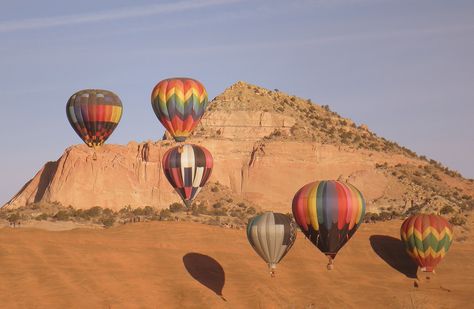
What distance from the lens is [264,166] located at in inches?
4099

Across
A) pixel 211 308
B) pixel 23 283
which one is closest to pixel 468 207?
pixel 211 308

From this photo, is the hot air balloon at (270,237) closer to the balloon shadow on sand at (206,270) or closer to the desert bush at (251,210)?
the balloon shadow on sand at (206,270)

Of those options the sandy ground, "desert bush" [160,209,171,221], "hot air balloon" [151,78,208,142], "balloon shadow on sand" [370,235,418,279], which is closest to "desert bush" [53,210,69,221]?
"desert bush" [160,209,171,221]

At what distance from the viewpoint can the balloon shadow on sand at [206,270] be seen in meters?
53.7

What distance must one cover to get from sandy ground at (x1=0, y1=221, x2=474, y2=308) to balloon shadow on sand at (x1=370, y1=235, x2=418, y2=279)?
2.9 inches

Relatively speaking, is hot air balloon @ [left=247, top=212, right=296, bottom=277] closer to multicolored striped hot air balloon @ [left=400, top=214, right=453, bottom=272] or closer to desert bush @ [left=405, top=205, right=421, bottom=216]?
multicolored striped hot air balloon @ [left=400, top=214, right=453, bottom=272]

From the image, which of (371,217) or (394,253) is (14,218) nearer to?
(394,253)

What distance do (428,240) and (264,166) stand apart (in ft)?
152

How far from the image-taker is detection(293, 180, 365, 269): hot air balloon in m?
47.0

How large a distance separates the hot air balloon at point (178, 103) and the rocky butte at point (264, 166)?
1262 inches

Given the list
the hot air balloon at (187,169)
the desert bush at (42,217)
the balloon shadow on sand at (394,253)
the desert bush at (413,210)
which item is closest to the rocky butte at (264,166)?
the desert bush at (413,210)

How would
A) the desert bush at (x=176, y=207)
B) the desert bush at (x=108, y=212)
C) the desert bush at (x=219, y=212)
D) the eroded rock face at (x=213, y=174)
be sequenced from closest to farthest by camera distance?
the desert bush at (x=108, y=212) → the desert bush at (x=219, y=212) → the desert bush at (x=176, y=207) → the eroded rock face at (x=213, y=174)

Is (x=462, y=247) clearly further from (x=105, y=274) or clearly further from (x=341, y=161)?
(x=341, y=161)

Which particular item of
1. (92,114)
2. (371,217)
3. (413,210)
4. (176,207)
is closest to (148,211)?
(176,207)
